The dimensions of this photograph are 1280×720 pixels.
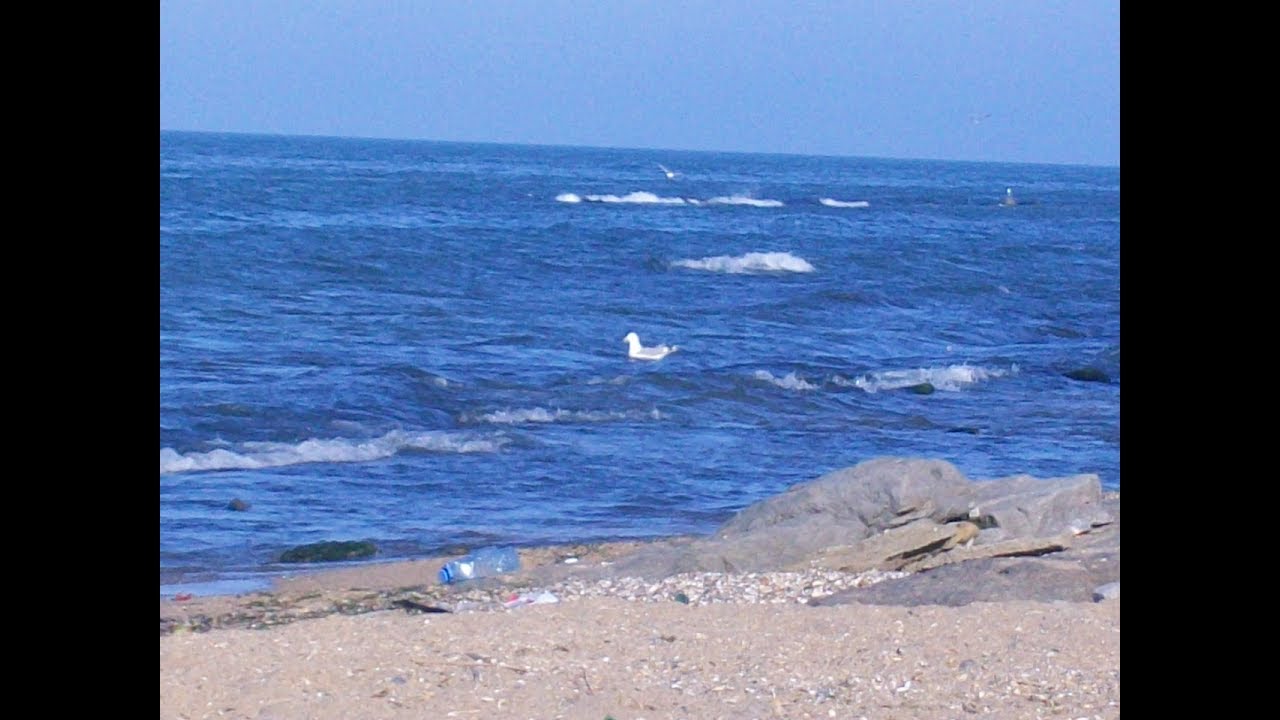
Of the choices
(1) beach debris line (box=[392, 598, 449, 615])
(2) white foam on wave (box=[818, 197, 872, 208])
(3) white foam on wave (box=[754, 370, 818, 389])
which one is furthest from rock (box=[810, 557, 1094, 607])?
(2) white foam on wave (box=[818, 197, 872, 208])

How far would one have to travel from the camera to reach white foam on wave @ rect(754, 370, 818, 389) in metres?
16.0

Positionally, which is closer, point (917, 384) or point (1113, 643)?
point (1113, 643)

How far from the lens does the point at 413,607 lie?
737 centimetres

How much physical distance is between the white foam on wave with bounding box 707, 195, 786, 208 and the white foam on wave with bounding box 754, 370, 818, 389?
116ft

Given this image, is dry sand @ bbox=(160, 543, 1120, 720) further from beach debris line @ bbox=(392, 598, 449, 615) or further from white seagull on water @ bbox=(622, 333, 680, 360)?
white seagull on water @ bbox=(622, 333, 680, 360)

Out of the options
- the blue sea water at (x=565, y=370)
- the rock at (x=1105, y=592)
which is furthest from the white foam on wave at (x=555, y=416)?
the rock at (x=1105, y=592)

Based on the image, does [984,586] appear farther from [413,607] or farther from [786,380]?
[786,380]

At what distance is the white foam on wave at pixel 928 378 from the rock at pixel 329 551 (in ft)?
28.0
